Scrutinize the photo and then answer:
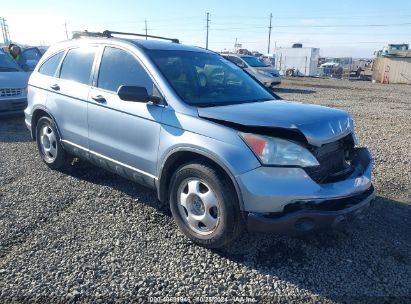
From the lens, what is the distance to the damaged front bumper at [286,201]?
285 centimetres

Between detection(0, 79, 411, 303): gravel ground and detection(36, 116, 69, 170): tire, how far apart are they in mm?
447

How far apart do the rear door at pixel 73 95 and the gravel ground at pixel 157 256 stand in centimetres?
74

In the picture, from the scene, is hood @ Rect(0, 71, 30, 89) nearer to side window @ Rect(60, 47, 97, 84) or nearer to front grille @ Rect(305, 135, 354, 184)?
side window @ Rect(60, 47, 97, 84)

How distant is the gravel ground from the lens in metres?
2.84

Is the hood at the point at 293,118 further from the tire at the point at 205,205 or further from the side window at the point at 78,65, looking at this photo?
the side window at the point at 78,65

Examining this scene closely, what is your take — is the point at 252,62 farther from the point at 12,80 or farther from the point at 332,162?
the point at 332,162

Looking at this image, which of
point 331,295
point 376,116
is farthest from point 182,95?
point 376,116

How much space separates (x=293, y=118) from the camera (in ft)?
10.1

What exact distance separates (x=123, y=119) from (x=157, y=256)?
4.86ft

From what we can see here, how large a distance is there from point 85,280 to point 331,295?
1945 millimetres

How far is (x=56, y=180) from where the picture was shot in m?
5.04

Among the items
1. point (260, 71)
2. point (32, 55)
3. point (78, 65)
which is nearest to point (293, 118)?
point (78, 65)

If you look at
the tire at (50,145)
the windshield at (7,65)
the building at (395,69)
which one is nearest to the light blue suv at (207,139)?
the tire at (50,145)

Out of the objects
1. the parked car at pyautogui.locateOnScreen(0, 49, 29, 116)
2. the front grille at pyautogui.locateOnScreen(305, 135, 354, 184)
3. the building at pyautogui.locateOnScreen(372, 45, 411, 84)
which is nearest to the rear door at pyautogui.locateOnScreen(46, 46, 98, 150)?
the front grille at pyautogui.locateOnScreen(305, 135, 354, 184)
